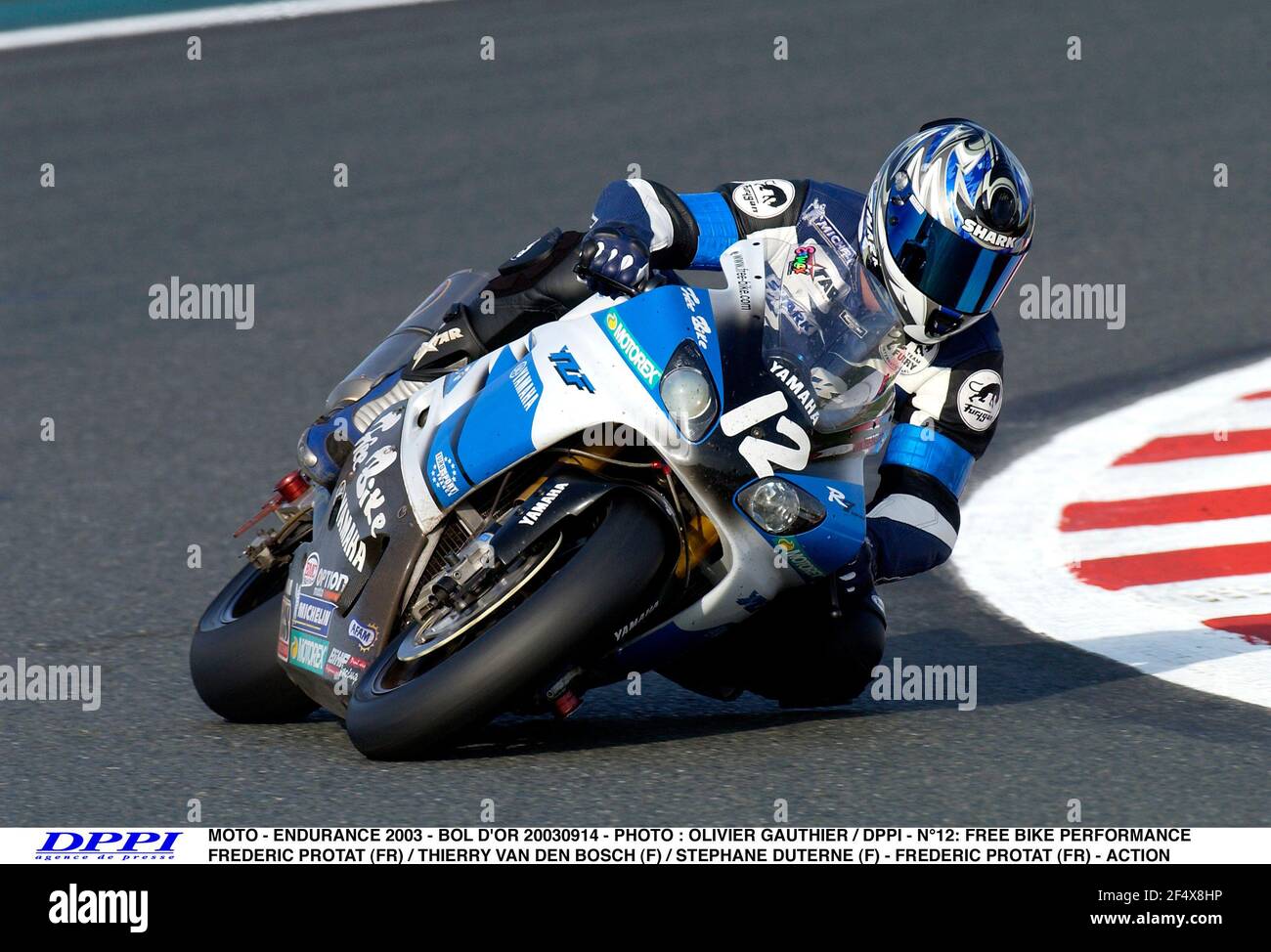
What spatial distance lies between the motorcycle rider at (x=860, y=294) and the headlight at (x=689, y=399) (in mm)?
238

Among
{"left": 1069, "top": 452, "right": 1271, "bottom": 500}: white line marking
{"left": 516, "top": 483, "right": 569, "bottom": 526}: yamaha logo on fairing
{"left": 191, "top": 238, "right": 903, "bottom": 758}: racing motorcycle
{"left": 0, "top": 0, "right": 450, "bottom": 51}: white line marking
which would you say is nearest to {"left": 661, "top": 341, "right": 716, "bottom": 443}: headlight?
{"left": 191, "top": 238, "right": 903, "bottom": 758}: racing motorcycle

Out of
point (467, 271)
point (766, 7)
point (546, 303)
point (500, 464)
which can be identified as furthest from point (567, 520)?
point (766, 7)

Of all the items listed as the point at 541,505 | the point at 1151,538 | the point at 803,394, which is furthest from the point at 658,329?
the point at 1151,538

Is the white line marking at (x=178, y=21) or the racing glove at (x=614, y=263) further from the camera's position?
the white line marking at (x=178, y=21)

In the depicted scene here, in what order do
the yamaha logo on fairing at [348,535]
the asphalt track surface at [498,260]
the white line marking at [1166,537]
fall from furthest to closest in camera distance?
the white line marking at [1166,537], the yamaha logo on fairing at [348,535], the asphalt track surface at [498,260]

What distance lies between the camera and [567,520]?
4.13 metres

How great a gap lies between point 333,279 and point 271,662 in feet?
16.7

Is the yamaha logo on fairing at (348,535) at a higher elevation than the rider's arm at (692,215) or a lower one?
lower

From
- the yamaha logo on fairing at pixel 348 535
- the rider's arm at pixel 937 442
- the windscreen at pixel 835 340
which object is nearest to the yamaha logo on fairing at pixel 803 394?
the windscreen at pixel 835 340

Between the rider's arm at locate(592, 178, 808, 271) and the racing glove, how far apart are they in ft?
0.74

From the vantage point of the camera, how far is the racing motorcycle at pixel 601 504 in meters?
4.06

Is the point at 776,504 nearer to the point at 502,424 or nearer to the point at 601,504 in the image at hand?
the point at 601,504

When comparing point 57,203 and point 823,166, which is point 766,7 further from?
point 57,203

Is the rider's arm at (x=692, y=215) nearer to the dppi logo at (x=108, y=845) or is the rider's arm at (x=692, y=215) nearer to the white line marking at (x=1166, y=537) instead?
the dppi logo at (x=108, y=845)
